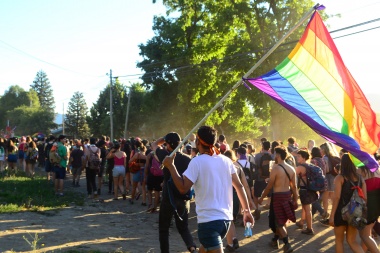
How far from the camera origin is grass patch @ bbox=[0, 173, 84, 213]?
41.6 ft

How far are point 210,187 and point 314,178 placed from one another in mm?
5839

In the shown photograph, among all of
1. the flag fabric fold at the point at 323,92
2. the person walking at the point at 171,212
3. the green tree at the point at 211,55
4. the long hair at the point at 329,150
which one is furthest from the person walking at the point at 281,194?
the green tree at the point at 211,55

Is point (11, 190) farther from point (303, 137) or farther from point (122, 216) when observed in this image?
point (303, 137)

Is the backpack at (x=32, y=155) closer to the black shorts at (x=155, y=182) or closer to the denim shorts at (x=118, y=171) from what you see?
the denim shorts at (x=118, y=171)

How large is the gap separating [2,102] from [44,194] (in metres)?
112

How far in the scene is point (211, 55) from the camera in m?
39.5

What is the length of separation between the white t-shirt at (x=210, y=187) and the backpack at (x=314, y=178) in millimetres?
5561

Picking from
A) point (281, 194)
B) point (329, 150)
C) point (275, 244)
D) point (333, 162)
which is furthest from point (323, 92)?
point (333, 162)

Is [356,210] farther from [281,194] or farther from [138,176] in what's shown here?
[138,176]

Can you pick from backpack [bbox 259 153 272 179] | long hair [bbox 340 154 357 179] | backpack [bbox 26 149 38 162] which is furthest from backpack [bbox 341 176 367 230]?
backpack [bbox 26 149 38 162]

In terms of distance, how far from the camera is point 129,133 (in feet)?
237

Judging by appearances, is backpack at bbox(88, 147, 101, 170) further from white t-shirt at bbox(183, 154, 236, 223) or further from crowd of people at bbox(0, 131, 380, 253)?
white t-shirt at bbox(183, 154, 236, 223)

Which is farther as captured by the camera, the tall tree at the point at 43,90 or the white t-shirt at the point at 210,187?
the tall tree at the point at 43,90

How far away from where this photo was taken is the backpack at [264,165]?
12031 mm
